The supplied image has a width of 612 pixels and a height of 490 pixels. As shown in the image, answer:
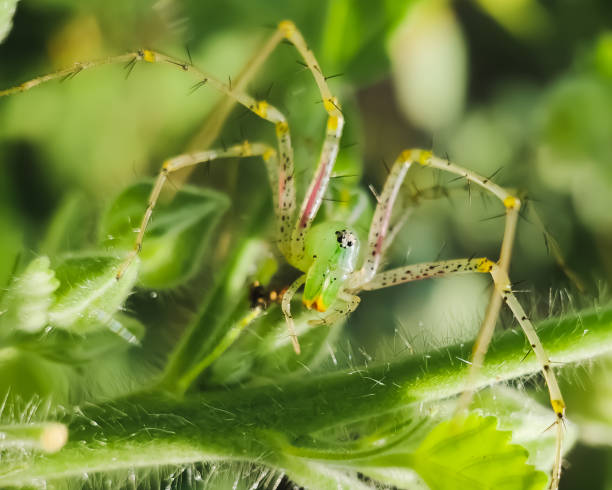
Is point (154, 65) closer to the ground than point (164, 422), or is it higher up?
higher up

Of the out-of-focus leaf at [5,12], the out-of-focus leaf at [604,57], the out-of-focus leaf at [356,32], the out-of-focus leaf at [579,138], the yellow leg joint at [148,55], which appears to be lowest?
the out-of-focus leaf at [5,12]

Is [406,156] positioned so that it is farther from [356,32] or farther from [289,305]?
[289,305]

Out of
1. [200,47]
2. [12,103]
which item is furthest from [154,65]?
[12,103]

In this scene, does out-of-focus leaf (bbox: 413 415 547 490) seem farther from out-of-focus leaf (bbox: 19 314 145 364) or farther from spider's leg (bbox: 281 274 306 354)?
out-of-focus leaf (bbox: 19 314 145 364)

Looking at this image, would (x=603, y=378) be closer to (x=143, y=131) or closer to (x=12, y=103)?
(x=143, y=131)

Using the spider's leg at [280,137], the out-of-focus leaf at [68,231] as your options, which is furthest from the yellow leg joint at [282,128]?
the out-of-focus leaf at [68,231]

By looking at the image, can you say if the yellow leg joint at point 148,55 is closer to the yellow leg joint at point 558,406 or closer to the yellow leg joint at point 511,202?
the yellow leg joint at point 511,202
